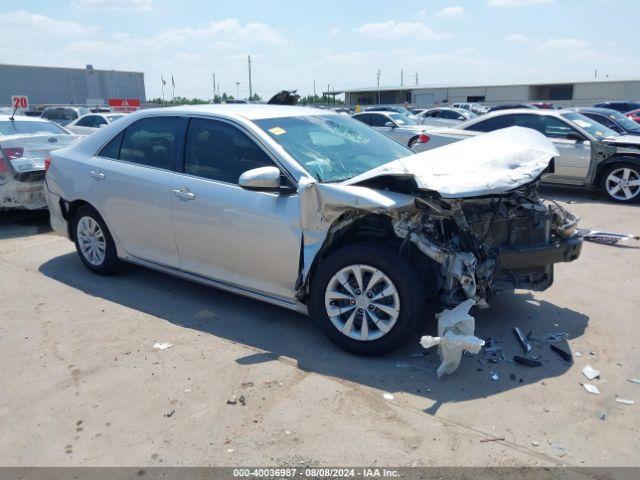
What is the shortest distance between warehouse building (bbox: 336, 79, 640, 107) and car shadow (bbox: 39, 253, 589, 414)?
54.5m

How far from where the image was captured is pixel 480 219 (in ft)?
13.1

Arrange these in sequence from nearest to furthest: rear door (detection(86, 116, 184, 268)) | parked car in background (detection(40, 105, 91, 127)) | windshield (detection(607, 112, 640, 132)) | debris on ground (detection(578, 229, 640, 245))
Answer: rear door (detection(86, 116, 184, 268)) → debris on ground (detection(578, 229, 640, 245)) → windshield (detection(607, 112, 640, 132)) → parked car in background (detection(40, 105, 91, 127))

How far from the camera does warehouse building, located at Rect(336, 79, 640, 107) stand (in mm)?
53781

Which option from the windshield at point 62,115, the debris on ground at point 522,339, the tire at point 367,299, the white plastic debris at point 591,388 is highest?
the windshield at point 62,115

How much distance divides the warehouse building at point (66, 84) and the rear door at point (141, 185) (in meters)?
63.7

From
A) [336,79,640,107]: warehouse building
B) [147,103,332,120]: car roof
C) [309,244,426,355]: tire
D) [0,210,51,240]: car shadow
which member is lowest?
[0,210,51,240]: car shadow

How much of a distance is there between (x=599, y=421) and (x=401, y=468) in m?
1.27

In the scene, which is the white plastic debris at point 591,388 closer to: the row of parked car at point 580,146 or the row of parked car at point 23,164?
the row of parked car at point 580,146

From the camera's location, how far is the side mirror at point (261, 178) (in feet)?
12.7

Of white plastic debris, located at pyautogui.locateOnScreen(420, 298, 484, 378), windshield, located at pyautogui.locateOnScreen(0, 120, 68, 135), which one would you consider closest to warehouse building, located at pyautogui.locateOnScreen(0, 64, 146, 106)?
windshield, located at pyautogui.locateOnScreen(0, 120, 68, 135)

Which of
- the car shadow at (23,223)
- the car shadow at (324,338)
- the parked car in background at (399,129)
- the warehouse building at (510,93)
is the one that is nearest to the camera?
the car shadow at (324,338)

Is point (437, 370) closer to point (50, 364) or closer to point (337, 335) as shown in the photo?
point (337, 335)

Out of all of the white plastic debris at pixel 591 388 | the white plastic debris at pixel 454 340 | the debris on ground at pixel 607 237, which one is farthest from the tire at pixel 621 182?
the white plastic debris at pixel 454 340

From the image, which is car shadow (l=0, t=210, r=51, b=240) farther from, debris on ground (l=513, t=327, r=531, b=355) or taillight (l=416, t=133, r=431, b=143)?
taillight (l=416, t=133, r=431, b=143)
